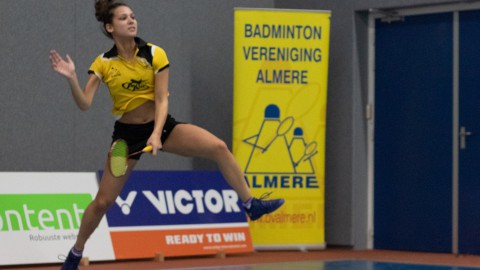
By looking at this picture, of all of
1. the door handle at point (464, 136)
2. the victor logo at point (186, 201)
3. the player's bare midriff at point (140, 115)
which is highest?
the player's bare midriff at point (140, 115)

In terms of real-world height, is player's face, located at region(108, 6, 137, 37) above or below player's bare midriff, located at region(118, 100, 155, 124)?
above

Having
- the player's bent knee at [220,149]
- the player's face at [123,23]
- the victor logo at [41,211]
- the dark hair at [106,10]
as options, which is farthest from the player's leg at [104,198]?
the victor logo at [41,211]

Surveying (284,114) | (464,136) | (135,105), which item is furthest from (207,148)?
(464,136)

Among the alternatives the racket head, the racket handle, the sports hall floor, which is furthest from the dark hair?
the sports hall floor

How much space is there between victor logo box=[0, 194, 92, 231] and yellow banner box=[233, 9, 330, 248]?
2197 mm

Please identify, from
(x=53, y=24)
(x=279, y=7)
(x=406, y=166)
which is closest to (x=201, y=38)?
(x=279, y=7)

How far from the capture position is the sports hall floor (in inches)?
360

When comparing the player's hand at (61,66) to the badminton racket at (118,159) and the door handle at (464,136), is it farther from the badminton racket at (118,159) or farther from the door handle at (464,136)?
the door handle at (464,136)

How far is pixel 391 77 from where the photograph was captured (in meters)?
11.2

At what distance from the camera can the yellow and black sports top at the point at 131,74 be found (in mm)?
6672

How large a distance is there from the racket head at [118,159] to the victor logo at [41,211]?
265cm

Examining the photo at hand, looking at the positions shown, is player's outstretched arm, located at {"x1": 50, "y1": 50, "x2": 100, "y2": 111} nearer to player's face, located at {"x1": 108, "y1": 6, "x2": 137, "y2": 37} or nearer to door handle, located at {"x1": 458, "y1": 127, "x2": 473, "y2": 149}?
player's face, located at {"x1": 108, "y1": 6, "x2": 137, "y2": 37}

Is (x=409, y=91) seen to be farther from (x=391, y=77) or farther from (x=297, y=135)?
(x=297, y=135)

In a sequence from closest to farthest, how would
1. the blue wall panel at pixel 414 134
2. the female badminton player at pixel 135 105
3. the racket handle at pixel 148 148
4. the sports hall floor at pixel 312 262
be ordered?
1. the racket handle at pixel 148 148
2. the female badminton player at pixel 135 105
3. the sports hall floor at pixel 312 262
4. the blue wall panel at pixel 414 134
